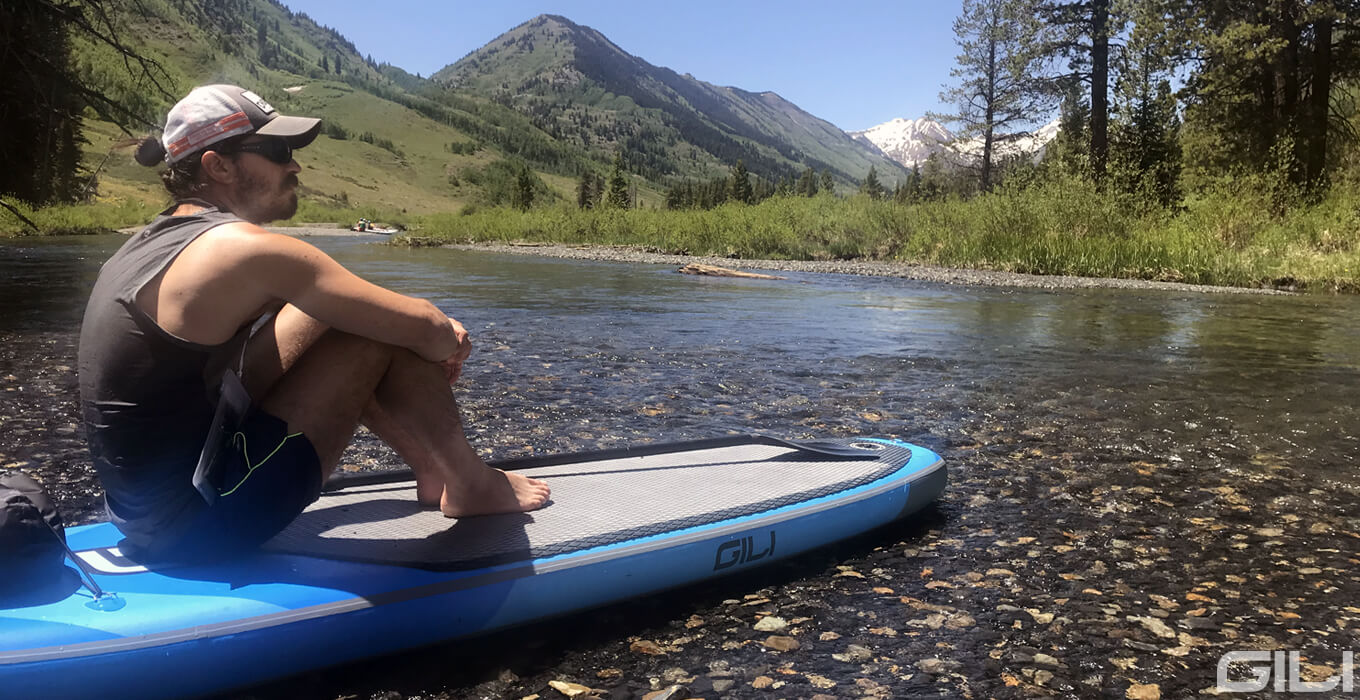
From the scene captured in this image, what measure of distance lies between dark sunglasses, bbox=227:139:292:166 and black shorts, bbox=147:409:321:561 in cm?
83

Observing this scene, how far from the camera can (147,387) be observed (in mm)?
2596

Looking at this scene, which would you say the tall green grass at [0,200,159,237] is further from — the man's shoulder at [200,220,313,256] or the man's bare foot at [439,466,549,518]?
the man's shoulder at [200,220,313,256]

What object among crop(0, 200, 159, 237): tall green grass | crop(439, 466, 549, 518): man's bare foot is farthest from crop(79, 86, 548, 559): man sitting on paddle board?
crop(0, 200, 159, 237): tall green grass

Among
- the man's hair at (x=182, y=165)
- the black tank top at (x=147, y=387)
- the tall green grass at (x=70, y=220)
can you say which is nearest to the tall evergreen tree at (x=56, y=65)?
the man's hair at (x=182, y=165)

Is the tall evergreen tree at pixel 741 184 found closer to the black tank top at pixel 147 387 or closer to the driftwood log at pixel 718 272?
the driftwood log at pixel 718 272

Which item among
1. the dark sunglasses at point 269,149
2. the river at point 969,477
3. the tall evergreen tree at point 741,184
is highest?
the tall evergreen tree at point 741,184

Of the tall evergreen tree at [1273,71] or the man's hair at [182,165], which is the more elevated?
the tall evergreen tree at [1273,71]

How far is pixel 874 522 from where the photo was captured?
414 centimetres

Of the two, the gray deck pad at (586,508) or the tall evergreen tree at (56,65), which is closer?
the gray deck pad at (586,508)

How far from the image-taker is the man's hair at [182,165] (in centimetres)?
270

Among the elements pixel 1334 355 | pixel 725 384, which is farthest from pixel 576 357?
pixel 1334 355

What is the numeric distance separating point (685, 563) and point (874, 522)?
1.16 meters

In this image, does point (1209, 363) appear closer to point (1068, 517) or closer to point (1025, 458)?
point (1025, 458)

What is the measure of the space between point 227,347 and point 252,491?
1.59 feet
